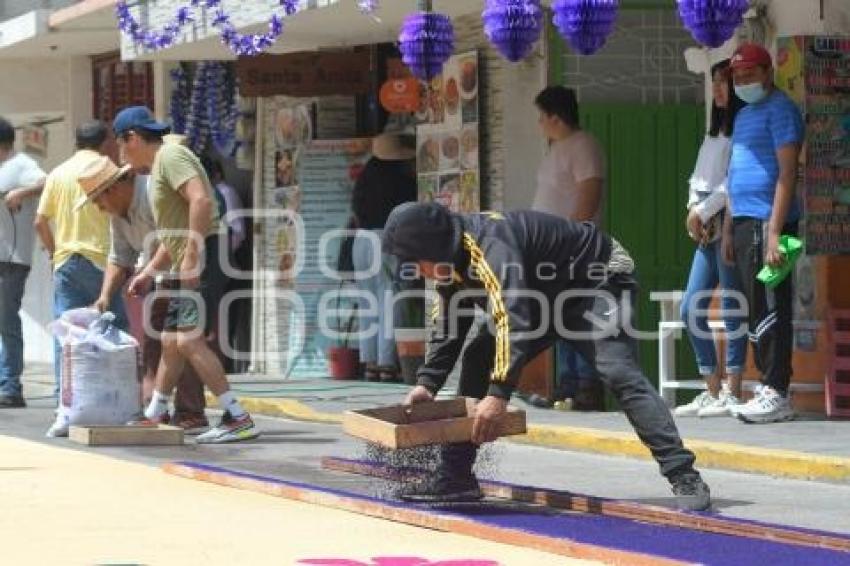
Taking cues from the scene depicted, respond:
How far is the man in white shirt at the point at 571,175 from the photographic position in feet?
48.5

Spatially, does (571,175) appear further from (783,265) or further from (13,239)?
(13,239)

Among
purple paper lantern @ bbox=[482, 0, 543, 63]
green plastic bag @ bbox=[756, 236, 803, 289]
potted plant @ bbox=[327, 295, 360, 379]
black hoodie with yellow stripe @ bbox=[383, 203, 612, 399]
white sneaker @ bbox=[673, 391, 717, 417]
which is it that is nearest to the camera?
black hoodie with yellow stripe @ bbox=[383, 203, 612, 399]

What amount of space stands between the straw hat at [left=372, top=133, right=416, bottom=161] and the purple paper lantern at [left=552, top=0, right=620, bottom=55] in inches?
199

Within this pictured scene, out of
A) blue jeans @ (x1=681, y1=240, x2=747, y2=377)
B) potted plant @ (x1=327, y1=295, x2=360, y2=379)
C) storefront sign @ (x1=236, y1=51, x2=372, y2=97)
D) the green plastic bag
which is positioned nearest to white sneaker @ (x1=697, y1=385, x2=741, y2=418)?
blue jeans @ (x1=681, y1=240, x2=747, y2=377)

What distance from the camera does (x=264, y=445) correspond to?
1355cm

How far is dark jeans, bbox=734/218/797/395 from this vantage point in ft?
42.2

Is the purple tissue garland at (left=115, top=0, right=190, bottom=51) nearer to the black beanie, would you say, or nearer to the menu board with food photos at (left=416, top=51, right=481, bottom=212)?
the menu board with food photos at (left=416, top=51, right=481, bottom=212)

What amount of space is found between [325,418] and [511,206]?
8.57ft

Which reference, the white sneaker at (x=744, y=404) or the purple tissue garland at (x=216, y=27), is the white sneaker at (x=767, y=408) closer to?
the white sneaker at (x=744, y=404)

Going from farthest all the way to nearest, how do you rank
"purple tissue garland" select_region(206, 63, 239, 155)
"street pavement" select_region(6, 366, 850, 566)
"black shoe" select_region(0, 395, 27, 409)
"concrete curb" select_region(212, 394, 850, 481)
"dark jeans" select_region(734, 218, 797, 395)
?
"purple tissue garland" select_region(206, 63, 239, 155) < "black shoe" select_region(0, 395, 27, 409) < "dark jeans" select_region(734, 218, 797, 395) < "concrete curb" select_region(212, 394, 850, 481) < "street pavement" select_region(6, 366, 850, 566)

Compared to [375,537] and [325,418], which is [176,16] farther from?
[375,537]

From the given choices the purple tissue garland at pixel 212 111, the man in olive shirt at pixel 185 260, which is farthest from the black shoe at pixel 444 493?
the purple tissue garland at pixel 212 111

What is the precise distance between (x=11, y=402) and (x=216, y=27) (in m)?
3.66

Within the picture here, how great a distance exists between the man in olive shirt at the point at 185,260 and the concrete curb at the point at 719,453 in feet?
6.60
